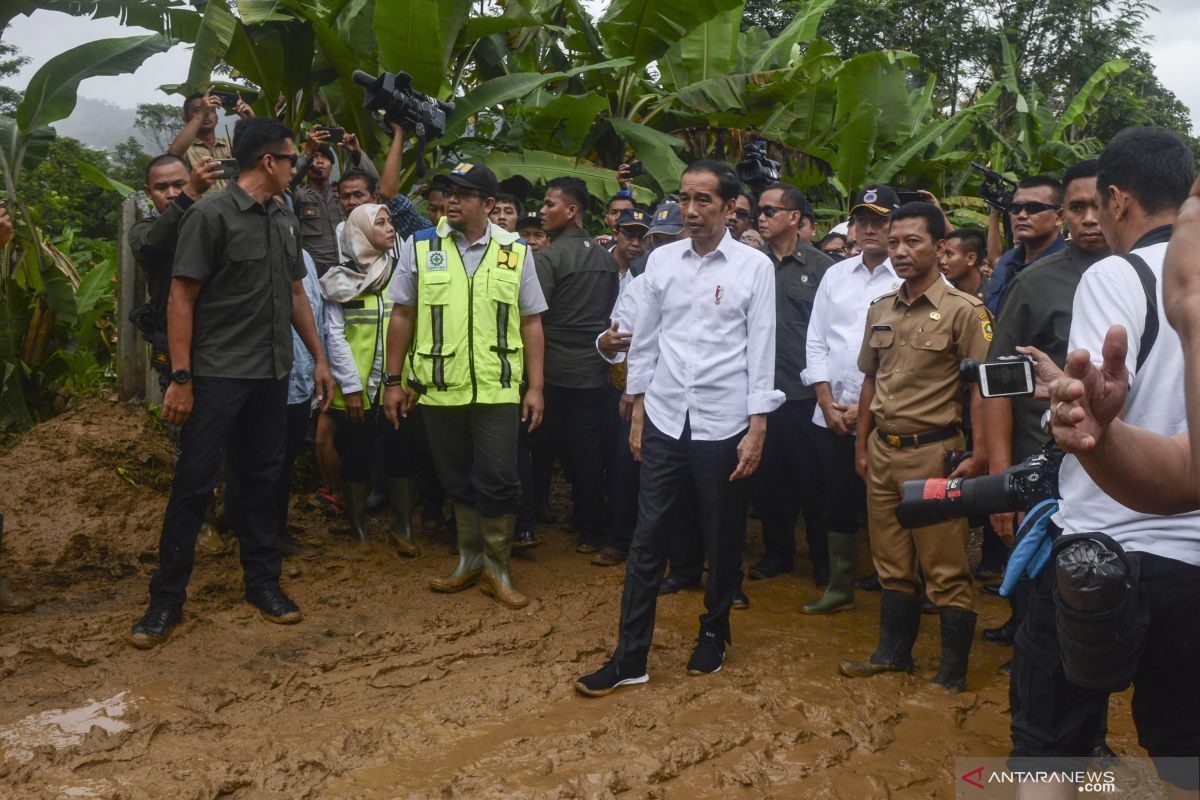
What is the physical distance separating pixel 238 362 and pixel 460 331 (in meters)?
1.07

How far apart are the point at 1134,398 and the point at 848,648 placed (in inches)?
107

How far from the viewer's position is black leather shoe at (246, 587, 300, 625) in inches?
182

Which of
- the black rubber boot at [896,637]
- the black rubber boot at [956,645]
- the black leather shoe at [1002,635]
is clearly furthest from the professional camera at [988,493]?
the black leather shoe at [1002,635]

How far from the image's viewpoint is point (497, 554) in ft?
16.6

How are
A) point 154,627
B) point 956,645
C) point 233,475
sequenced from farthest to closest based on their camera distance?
point 233,475, point 154,627, point 956,645

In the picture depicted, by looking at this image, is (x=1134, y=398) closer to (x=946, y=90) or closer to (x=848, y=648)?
(x=848, y=648)

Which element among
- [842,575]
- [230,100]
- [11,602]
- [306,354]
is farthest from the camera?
[230,100]

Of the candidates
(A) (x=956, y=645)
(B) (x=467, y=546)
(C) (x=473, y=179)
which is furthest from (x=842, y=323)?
(B) (x=467, y=546)

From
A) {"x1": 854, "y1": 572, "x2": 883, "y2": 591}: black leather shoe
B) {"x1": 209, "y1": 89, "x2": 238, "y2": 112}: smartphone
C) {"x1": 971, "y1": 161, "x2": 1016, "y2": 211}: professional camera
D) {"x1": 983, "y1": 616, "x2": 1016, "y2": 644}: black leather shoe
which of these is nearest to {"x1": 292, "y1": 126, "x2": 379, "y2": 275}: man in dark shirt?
{"x1": 209, "y1": 89, "x2": 238, "y2": 112}: smartphone

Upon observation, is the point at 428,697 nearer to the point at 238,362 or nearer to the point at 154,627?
the point at 154,627

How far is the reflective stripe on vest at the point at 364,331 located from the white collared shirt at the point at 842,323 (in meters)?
2.36

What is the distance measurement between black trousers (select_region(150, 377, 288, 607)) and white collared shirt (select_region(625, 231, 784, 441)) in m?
1.81

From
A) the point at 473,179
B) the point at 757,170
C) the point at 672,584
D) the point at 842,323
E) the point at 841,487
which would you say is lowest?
the point at 672,584

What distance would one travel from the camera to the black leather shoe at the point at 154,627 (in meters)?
4.20
